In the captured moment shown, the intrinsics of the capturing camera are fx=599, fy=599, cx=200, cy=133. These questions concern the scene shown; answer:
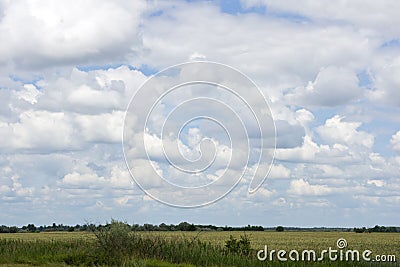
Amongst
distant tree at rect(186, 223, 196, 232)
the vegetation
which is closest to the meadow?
the vegetation

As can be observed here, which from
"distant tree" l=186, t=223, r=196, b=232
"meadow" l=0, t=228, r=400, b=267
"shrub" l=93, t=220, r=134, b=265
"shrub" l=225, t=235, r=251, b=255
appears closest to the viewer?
"meadow" l=0, t=228, r=400, b=267

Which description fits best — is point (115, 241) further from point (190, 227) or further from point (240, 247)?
point (190, 227)

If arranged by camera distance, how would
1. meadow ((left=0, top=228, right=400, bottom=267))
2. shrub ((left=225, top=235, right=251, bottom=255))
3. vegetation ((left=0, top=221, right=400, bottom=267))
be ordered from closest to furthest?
meadow ((left=0, top=228, right=400, bottom=267)), vegetation ((left=0, top=221, right=400, bottom=267)), shrub ((left=225, top=235, right=251, bottom=255))

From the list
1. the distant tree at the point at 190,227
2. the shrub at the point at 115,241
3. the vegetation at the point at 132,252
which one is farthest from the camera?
the distant tree at the point at 190,227

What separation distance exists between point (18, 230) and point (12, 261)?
64.2 metres

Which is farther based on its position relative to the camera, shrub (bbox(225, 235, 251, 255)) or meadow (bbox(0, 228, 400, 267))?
shrub (bbox(225, 235, 251, 255))

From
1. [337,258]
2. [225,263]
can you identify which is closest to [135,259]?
[225,263]

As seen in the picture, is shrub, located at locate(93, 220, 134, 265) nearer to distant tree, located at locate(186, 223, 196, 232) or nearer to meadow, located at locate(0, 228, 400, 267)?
meadow, located at locate(0, 228, 400, 267)

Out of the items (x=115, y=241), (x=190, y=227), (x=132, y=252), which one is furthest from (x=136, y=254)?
(x=190, y=227)

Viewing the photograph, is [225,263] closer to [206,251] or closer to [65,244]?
[206,251]

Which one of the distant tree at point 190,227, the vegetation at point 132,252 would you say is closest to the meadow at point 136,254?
the vegetation at point 132,252

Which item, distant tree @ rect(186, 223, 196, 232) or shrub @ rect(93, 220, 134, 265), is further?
distant tree @ rect(186, 223, 196, 232)

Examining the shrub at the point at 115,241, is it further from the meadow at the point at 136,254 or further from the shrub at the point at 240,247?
the shrub at the point at 240,247

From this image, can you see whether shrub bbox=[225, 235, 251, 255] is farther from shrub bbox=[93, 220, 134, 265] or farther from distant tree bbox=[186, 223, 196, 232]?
distant tree bbox=[186, 223, 196, 232]
